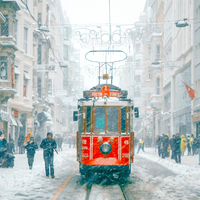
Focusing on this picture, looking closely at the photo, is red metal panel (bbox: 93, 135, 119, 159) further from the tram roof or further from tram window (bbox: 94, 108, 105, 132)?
the tram roof

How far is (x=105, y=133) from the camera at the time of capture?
41.9ft

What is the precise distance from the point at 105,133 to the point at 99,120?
1.58 feet

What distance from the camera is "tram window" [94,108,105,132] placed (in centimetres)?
1284

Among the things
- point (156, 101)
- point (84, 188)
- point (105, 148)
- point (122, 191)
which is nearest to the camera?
point (122, 191)

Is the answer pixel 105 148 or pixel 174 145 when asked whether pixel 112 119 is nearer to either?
pixel 105 148

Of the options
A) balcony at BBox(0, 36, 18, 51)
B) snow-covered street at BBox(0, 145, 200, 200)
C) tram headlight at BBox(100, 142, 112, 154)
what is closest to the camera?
snow-covered street at BBox(0, 145, 200, 200)

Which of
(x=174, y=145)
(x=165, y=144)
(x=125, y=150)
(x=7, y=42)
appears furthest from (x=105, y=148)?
(x=7, y=42)

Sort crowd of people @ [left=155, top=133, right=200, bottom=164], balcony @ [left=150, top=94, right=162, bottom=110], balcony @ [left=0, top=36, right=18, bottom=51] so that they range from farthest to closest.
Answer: balcony @ [left=150, top=94, right=162, bottom=110] < balcony @ [left=0, top=36, right=18, bottom=51] < crowd of people @ [left=155, top=133, right=200, bottom=164]

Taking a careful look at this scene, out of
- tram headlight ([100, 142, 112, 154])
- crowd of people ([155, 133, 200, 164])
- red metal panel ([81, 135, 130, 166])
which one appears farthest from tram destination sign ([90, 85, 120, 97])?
crowd of people ([155, 133, 200, 164])

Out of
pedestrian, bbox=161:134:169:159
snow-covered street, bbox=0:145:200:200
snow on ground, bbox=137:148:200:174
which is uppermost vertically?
pedestrian, bbox=161:134:169:159

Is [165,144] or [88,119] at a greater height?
[88,119]

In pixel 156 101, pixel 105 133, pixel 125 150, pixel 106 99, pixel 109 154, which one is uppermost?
pixel 156 101

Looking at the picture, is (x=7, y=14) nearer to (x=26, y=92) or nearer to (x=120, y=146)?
(x=26, y=92)

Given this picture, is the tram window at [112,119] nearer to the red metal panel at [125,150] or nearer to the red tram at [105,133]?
the red tram at [105,133]
